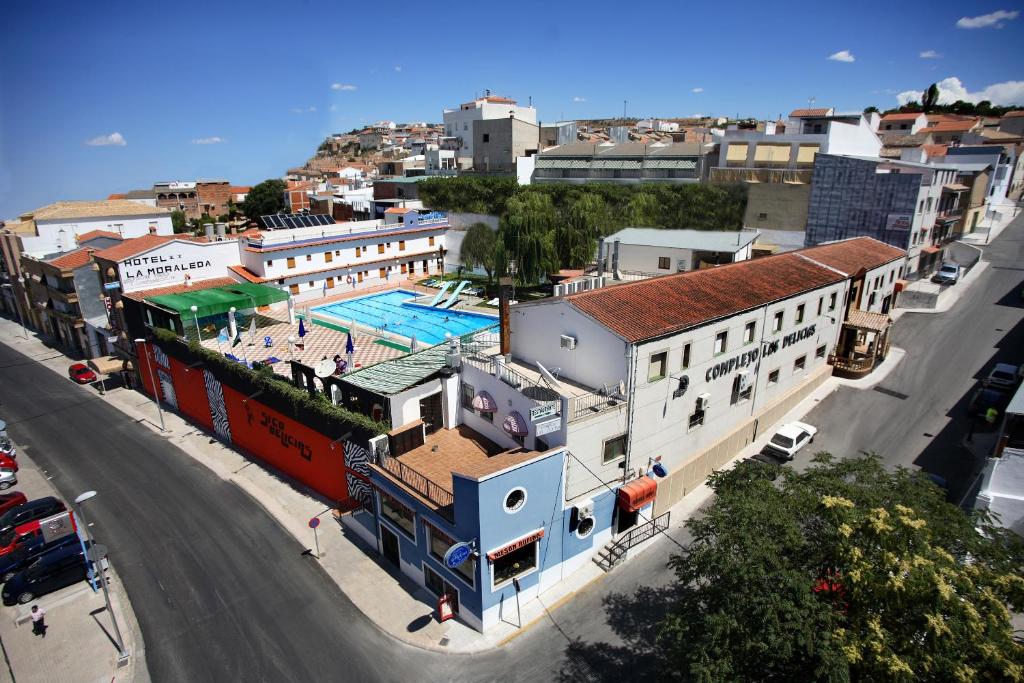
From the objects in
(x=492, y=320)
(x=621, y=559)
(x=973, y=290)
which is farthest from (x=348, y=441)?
(x=973, y=290)

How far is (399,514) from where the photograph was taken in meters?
19.5

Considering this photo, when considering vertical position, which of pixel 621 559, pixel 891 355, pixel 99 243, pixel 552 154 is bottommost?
pixel 621 559

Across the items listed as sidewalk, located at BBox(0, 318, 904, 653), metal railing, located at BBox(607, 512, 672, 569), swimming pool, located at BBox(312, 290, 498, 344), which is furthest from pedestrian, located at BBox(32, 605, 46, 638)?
metal railing, located at BBox(607, 512, 672, 569)

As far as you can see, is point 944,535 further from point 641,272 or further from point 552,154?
point 552,154

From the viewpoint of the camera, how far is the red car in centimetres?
4047

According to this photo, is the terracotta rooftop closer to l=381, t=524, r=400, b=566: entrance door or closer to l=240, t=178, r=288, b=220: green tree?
l=381, t=524, r=400, b=566: entrance door

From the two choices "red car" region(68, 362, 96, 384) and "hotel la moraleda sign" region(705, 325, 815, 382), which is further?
"red car" region(68, 362, 96, 384)

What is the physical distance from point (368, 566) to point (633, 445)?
10.9 meters

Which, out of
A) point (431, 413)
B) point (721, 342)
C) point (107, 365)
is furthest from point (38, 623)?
point (721, 342)

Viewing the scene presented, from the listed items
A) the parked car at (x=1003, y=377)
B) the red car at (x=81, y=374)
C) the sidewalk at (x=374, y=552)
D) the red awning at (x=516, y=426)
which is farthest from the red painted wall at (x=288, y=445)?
the parked car at (x=1003, y=377)

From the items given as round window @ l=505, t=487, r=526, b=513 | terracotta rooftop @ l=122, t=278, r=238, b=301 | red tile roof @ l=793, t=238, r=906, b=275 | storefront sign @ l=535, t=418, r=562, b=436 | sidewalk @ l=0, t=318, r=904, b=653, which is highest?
red tile roof @ l=793, t=238, r=906, b=275

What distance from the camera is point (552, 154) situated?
223 ft

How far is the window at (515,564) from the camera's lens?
17391 mm

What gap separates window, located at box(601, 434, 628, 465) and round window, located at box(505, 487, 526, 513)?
371cm
